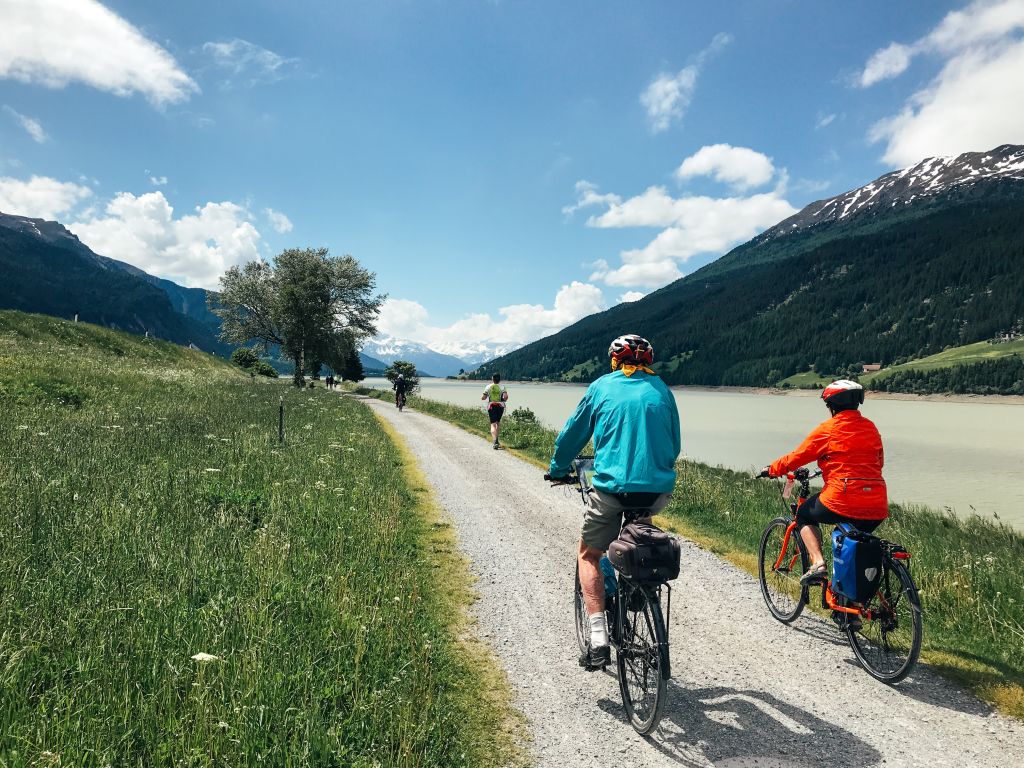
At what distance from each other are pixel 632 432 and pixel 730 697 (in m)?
2.81

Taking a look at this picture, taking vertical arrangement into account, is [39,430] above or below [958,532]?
above

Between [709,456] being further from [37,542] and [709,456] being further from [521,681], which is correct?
[37,542]

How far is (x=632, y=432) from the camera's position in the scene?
174 inches

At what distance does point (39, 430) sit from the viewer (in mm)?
10945

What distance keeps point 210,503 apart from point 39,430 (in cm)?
604

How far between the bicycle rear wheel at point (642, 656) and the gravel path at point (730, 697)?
0.20 m

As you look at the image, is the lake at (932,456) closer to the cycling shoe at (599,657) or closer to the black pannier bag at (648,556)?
the cycling shoe at (599,657)

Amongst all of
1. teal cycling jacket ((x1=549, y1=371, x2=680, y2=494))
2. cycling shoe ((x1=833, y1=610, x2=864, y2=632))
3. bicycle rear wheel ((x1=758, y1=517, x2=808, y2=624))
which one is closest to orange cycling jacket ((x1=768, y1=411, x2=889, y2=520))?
cycling shoe ((x1=833, y1=610, x2=864, y2=632))

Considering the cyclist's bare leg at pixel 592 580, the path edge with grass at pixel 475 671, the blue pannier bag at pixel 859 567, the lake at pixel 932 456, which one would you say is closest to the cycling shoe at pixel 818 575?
the blue pannier bag at pixel 859 567

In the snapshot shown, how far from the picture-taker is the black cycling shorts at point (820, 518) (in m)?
5.57

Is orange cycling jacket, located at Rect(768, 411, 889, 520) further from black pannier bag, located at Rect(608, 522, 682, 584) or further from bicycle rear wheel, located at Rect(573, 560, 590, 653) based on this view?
bicycle rear wheel, located at Rect(573, 560, 590, 653)

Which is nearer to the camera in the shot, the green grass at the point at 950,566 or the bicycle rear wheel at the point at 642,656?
the bicycle rear wheel at the point at 642,656

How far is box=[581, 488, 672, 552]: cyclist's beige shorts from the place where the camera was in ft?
14.8

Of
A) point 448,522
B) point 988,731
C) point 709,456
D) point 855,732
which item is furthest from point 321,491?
point 709,456
